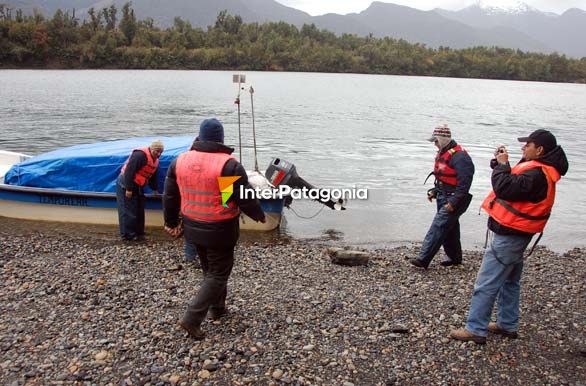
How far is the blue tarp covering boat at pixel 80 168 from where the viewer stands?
1070 cm

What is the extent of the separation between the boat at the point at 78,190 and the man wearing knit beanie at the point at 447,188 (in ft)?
11.4

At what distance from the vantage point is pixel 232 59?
363ft

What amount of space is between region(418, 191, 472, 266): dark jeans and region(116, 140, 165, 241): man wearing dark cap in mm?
4878

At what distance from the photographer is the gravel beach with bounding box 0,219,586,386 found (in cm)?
514

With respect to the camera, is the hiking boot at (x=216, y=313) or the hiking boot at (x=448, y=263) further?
the hiking boot at (x=448, y=263)

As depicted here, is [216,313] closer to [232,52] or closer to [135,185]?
[135,185]

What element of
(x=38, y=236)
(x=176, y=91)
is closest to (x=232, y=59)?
(x=176, y=91)

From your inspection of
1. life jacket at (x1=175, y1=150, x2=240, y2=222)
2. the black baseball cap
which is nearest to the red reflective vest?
the black baseball cap

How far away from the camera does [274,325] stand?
19.9 ft

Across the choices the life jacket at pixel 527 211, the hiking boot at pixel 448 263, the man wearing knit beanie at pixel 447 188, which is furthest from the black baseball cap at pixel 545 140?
the hiking boot at pixel 448 263

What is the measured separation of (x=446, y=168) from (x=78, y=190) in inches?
291

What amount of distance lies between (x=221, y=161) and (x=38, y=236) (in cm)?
699

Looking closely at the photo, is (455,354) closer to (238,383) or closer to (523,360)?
(523,360)

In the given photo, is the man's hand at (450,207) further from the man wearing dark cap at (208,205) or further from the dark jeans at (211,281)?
the dark jeans at (211,281)
